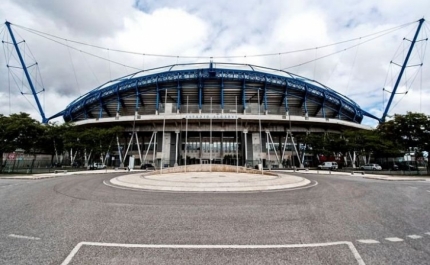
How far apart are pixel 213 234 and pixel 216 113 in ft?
169

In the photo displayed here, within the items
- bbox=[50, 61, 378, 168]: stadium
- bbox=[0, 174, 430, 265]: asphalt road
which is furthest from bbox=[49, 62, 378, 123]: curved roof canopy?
bbox=[0, 174, 430, 265]: asphalt road

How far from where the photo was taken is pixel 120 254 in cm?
403

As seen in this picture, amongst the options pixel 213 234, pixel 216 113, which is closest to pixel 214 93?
pixel 216 113

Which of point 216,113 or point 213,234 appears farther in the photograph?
point 216,113

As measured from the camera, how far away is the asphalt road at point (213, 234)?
3895mm

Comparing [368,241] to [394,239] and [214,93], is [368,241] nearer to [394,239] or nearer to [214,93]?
[394,239]

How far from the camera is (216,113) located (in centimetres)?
5619

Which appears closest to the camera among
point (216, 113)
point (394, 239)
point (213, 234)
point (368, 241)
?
point (368, 241)

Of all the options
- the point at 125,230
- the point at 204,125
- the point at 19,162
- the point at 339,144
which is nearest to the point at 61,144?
the point at 19,162

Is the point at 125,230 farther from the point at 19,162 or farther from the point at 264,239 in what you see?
the point at 19,162

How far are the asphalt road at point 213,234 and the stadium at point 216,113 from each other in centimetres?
4534

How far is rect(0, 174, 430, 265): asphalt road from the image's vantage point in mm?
3895

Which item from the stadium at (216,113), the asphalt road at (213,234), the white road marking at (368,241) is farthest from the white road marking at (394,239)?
the stadium at (216,113)

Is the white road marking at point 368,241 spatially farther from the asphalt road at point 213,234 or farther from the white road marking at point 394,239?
the white road marking at point 394,239
